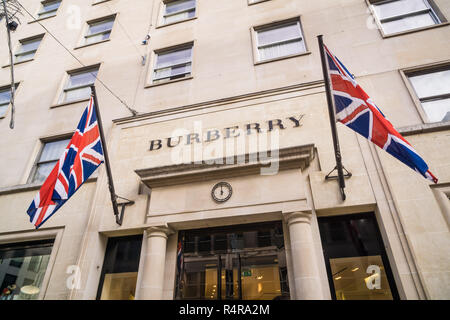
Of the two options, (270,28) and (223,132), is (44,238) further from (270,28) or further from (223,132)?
(270,28)

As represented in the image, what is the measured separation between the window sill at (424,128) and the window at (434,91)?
55cm

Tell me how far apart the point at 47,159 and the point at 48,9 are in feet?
43.1

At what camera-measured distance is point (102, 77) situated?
481 inches

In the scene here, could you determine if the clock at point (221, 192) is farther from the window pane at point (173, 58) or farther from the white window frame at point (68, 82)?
the white window frame at point (68, 82)

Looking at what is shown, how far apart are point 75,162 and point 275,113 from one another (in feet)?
19.6

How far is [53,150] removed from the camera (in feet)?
35.4

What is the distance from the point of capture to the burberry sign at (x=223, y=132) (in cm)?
832

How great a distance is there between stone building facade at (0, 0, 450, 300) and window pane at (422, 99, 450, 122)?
4 cm

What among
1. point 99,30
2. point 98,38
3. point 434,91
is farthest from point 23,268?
point 434,91

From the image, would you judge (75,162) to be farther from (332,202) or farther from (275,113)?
(332,202)

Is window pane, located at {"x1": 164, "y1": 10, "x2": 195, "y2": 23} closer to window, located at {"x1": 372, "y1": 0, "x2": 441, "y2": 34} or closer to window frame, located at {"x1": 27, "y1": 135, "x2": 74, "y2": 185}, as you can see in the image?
window frame, located at {"x1": 27, "y1": 135, "x2": 74, "y2": 185}

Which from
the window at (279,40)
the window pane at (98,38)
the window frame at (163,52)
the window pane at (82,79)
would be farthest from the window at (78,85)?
the window at (279,40)

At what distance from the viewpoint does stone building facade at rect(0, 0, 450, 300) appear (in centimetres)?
632
